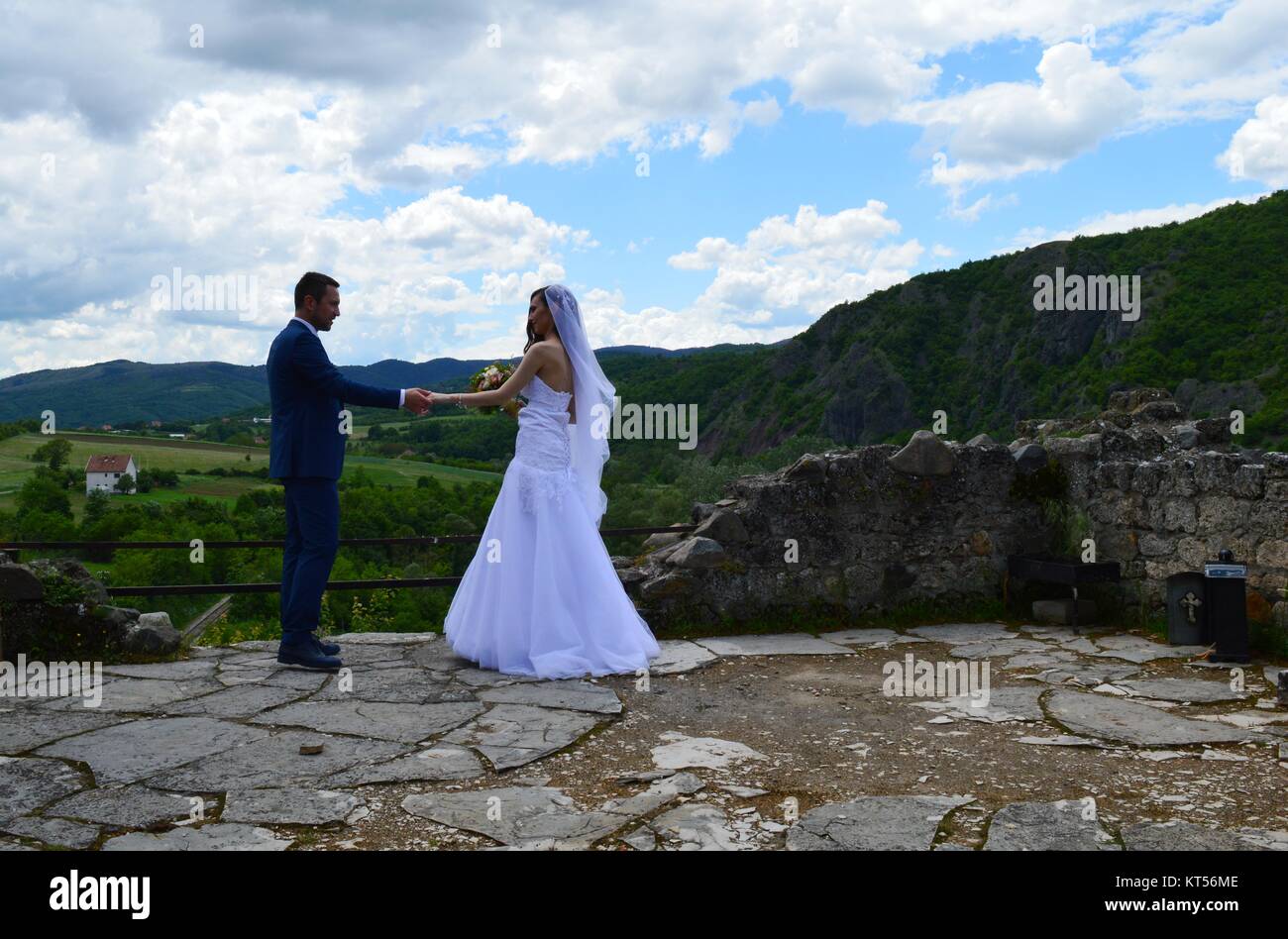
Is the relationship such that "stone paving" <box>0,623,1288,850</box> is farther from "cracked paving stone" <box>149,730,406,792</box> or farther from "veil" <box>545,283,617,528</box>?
"veil" <box>545,283,617,528</box>

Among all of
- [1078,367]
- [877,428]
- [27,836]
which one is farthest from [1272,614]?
[1078,367]

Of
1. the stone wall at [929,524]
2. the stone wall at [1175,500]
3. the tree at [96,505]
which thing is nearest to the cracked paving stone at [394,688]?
the stone wall at [929,524]

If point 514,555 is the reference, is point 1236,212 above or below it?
above

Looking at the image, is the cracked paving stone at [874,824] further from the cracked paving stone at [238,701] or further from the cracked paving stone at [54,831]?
the cracked paving stone at [238,701]

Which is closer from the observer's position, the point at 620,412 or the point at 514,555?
the point at 514,555

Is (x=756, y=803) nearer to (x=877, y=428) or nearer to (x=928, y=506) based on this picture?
(x=928, y=506)

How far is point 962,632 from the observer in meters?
6.68

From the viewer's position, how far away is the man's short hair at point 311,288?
554cm

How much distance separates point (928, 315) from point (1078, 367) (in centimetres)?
1554

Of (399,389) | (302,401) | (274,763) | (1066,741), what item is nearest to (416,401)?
(399,389)

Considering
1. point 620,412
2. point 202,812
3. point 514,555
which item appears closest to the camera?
point 202,812

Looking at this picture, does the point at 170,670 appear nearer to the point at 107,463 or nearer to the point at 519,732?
the point at 519,732

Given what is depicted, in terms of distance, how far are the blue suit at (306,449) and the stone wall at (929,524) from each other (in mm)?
2156

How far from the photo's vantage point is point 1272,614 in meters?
5.77
